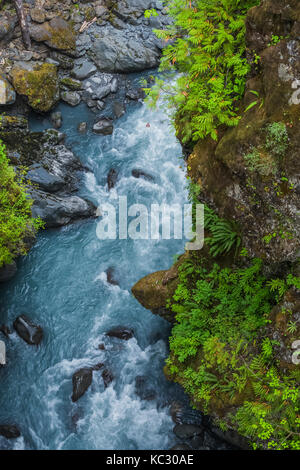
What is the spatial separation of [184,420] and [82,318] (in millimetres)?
4811

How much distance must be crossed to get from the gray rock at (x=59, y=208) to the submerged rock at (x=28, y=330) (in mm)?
4092

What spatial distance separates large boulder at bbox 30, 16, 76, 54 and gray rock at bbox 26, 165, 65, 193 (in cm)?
752

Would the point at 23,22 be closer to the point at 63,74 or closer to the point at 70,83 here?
the point at 63,74

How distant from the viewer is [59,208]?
14.1 m

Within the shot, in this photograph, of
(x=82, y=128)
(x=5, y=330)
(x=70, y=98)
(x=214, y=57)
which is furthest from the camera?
(x=70, y=98)

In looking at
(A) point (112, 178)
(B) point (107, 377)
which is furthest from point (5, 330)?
(A) point (112, 178)

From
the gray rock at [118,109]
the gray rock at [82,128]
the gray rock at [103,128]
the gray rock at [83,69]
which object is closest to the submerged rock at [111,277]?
the gray rock at [103,128]

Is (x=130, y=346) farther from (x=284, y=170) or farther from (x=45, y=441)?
(x=284, y=170)

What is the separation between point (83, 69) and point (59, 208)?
8.59 metres

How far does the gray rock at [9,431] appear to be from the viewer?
10070 mm

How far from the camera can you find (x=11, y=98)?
16062mm

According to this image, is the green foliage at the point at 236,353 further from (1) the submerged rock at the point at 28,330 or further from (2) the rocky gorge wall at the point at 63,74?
(2) the rocky gorge wall at the point at 63,74

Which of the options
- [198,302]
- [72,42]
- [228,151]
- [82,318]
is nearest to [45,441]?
[82,318]

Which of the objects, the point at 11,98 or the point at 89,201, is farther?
the point at 11,98
